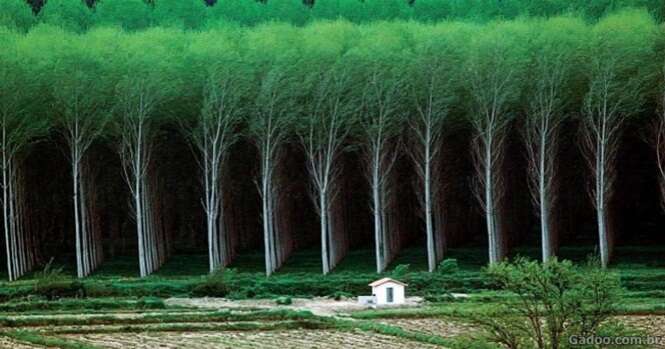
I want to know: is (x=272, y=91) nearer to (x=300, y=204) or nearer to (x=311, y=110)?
(x=311, y=110)

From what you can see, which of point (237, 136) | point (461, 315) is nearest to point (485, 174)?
point (237, 136)

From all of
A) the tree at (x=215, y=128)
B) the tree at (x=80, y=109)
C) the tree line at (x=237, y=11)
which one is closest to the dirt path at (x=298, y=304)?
the tree at (x=215, y=128)

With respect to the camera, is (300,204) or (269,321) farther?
(300,204)

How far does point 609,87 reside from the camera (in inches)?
2050

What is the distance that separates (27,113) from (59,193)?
9.62 meters

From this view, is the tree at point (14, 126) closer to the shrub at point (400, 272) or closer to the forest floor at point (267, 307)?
the forest floor at point (267, 307)

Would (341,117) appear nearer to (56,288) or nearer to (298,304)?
(298,304)

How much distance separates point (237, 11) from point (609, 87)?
91.2 feet

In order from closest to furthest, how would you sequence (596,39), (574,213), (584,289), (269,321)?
(584,289) → (269,321) → (596,39) → (574,213)

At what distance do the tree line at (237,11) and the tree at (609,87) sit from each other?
1568cm

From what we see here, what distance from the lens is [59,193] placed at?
62656mm


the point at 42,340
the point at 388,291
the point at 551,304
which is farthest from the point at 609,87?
the point at 42,340

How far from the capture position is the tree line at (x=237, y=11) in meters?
69.6

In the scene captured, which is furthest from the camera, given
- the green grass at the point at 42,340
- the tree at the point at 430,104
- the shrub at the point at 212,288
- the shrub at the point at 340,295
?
the tree at the point at 430,104
